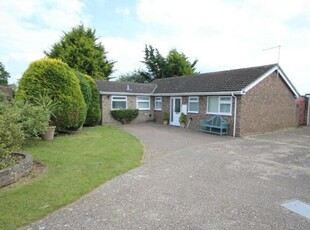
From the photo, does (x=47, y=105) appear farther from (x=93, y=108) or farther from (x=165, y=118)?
(x=165, y=118)

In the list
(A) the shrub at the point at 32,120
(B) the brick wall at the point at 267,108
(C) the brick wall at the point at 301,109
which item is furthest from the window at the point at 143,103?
(C) the brick wall at the point at 301,109

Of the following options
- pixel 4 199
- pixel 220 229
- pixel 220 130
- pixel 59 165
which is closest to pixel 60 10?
pixel 59 165

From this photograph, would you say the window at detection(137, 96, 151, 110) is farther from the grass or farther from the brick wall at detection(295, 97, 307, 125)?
the brick wall at detection(295, 97, 307, 125)

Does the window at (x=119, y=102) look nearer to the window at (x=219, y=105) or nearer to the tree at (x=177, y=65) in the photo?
the window at (x=219, y=105)

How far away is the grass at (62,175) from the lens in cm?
392

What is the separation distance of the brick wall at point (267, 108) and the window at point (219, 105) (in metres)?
0.94

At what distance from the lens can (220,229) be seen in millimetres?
3420

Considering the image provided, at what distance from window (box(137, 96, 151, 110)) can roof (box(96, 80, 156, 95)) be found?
1.67 feet

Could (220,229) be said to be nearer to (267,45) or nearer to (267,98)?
(267,98)

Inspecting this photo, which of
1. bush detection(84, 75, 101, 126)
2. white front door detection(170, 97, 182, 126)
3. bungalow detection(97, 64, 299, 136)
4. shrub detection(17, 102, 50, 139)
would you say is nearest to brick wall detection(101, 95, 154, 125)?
bungalow detection(97, 64, 299, 136)

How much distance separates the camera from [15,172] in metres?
5.34

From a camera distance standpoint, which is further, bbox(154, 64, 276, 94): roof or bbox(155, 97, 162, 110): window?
bbox(155, 97, 162, 110): window

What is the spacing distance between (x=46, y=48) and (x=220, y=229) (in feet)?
110

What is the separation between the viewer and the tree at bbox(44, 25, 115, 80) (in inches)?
1164
